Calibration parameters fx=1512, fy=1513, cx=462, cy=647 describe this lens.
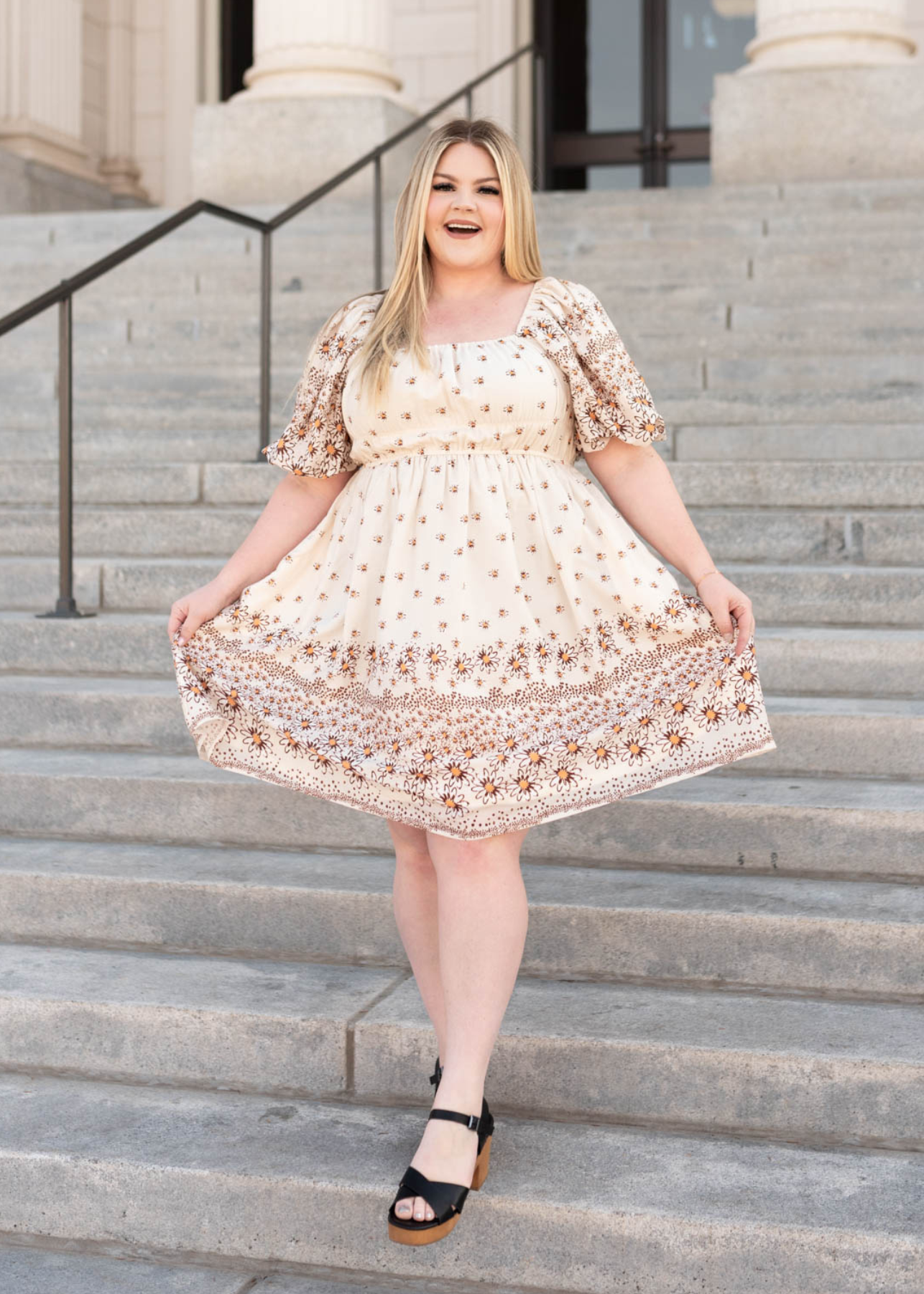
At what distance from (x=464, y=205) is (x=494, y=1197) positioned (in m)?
1.64

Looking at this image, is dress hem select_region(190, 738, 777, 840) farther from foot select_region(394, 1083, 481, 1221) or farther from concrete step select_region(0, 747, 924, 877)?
concrete step select_region(0, 747, 924, 877)

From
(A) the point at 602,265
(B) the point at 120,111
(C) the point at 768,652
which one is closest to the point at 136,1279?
(C) the point at 768,652

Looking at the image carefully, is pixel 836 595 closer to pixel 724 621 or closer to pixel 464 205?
pixel 724 621

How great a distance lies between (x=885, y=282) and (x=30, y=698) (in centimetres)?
446

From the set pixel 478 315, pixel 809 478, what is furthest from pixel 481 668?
pixel 809 478

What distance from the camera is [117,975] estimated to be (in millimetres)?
3164

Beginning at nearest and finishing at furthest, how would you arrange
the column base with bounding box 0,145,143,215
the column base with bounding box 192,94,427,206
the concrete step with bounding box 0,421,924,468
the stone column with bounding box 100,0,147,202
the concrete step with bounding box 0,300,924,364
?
the concrete step with bounding box 0,421,924,468
the concrete step with bounding box 0,300,924,364
the column base with bounding box 192,94,427,206
the column base with bounding box 0,145,143,215
the stone column with bounding box 100,0,147,202

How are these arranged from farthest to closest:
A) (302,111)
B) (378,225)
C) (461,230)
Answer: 1. (302,111)
2. (378,225)
3. (461,230)

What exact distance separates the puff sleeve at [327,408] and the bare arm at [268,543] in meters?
0.03

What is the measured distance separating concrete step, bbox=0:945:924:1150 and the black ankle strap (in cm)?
41

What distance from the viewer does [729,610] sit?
8.32 feet

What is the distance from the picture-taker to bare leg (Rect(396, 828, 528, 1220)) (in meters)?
2.36

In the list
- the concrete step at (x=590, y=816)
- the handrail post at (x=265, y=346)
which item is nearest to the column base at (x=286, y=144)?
the handrail post at (x=265, y=346)

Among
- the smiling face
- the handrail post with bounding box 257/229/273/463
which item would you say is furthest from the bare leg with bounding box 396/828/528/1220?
the handrail post with bounding box 257/229/273/463
